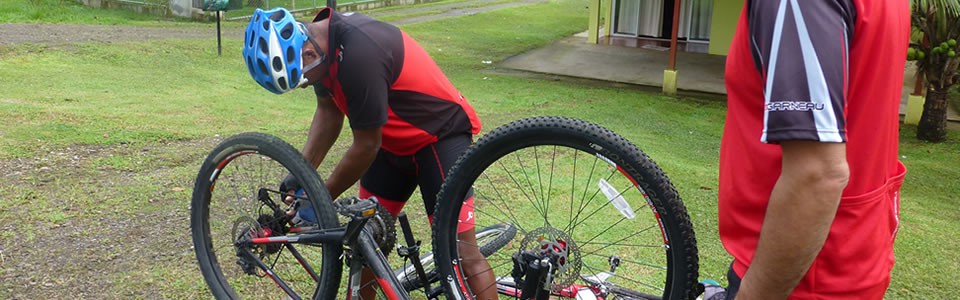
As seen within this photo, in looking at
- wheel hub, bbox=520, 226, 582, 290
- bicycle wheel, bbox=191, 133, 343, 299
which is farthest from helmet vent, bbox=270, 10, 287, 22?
wheel hub, bbox=520, 226, 582, 290

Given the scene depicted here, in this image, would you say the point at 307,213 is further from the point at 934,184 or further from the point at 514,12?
the point at 514,12

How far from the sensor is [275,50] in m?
2.65

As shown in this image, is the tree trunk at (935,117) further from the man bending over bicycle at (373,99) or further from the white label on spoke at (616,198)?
the white label on spoke at (616,198)

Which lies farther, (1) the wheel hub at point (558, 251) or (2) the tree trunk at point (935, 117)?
(2) the tree trunk at point (935, 117)

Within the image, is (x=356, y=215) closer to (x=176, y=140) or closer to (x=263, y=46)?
(x=263, y=46)

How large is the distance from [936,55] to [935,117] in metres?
0.82

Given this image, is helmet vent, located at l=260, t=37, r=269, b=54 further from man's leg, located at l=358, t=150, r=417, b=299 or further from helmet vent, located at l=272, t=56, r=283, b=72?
man's leg, located at l=358, t=150, r=417, b=299

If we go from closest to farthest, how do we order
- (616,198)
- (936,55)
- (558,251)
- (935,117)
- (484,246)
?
1. (616,198)
2. (558,251)
3. (484,246)
4. (936,55)
5. (935,117)

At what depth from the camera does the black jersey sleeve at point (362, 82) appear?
2758 mm

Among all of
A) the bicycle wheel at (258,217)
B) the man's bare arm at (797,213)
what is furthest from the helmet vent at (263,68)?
the man's bare arm at (797,213)

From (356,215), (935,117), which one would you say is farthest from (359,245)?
(935,117)

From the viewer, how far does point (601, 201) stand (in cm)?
571

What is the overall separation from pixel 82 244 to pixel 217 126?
3.84m

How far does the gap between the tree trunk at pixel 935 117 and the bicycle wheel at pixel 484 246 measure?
8.04 m
